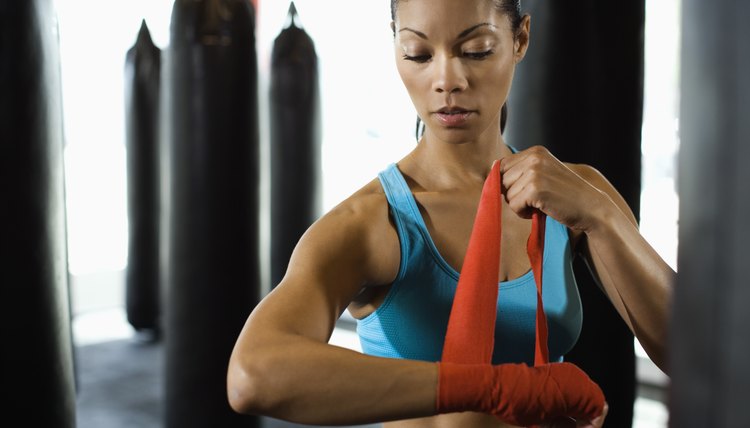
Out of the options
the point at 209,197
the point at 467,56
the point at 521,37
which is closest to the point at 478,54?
the point at 467,56

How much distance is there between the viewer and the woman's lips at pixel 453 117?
110 centimetres

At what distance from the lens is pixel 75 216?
561 centimetres

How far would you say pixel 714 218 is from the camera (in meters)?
0.33

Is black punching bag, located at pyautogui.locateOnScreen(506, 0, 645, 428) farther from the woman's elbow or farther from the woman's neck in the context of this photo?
the woman's elbow

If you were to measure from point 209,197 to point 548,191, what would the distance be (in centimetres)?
152

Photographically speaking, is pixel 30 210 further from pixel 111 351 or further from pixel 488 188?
pixel 111 351

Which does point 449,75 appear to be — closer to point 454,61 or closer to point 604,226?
point 454,61

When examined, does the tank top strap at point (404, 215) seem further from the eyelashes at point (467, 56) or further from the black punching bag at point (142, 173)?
the black punching bag at point (142, 173)

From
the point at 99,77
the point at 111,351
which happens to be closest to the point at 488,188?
the point at 111,351

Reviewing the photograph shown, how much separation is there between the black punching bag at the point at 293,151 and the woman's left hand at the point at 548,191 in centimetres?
231

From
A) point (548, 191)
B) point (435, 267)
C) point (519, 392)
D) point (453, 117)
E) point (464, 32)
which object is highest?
point (464, 32)

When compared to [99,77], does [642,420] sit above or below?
below

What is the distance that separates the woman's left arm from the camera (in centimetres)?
101

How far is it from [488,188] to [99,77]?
16.0ft
